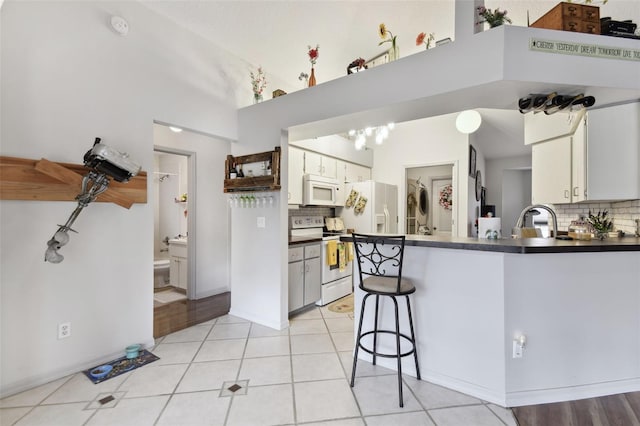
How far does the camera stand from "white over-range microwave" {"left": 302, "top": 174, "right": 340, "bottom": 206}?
12.8 feet

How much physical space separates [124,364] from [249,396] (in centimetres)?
115

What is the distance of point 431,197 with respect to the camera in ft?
21.8

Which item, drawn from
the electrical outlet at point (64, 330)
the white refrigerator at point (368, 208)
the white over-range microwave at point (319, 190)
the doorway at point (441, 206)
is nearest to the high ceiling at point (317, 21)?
the white over-range microwave at point (319, 190)

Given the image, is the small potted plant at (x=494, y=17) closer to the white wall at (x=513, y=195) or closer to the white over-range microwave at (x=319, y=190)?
the white over-range microwave at (x=319, y=190)

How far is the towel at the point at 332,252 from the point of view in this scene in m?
3.79

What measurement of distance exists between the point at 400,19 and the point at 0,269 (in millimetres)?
4096

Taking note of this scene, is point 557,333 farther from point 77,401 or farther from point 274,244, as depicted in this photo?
point 77,401

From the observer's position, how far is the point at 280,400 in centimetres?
182

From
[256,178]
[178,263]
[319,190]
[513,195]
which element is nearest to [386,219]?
[319,190]

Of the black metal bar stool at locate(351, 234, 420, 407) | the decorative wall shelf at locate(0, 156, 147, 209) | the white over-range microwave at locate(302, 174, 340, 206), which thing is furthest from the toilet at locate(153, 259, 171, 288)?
the black metal bar stool at locate(351, 234, 420, 407)

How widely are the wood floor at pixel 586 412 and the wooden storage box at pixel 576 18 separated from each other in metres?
2.46

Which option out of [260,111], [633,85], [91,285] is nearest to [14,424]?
[91,285]

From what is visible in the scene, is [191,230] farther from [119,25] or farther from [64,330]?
[119,25]

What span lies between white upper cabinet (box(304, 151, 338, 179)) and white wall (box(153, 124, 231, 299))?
1.27 metres
